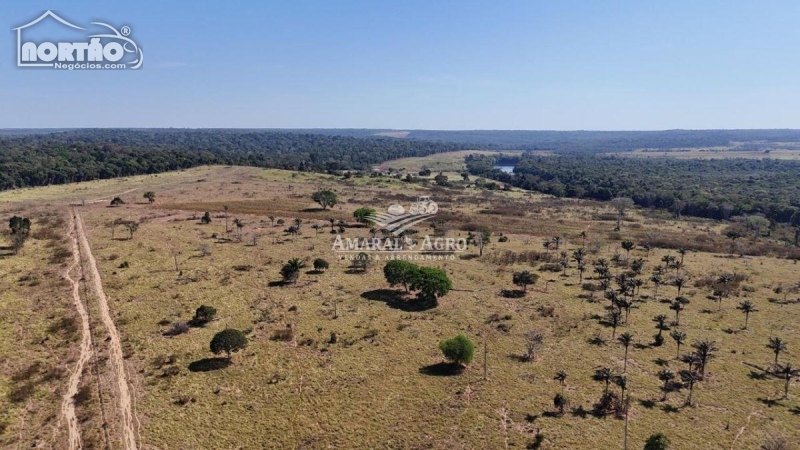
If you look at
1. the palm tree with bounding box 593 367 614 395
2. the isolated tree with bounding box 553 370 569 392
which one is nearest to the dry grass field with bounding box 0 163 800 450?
the isolated tree with bounding box 553 370 569 392

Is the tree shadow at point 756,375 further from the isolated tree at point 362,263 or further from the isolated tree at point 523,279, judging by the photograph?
the isolated tree at point 362,263

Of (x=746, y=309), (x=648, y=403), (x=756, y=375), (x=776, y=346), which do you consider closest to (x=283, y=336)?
(x=648, y=403)

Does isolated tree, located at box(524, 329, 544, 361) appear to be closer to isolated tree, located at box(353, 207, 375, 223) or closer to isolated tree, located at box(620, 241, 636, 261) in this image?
isolated tree, located at box(620, 241, 636, 261)

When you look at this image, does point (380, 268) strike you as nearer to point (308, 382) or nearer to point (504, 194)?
point (308, 382)

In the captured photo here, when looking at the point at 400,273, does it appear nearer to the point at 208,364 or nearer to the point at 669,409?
the point at 208,364

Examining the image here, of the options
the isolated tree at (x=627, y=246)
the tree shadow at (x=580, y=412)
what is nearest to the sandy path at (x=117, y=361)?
the tree shadow at (x=580, y=412)
